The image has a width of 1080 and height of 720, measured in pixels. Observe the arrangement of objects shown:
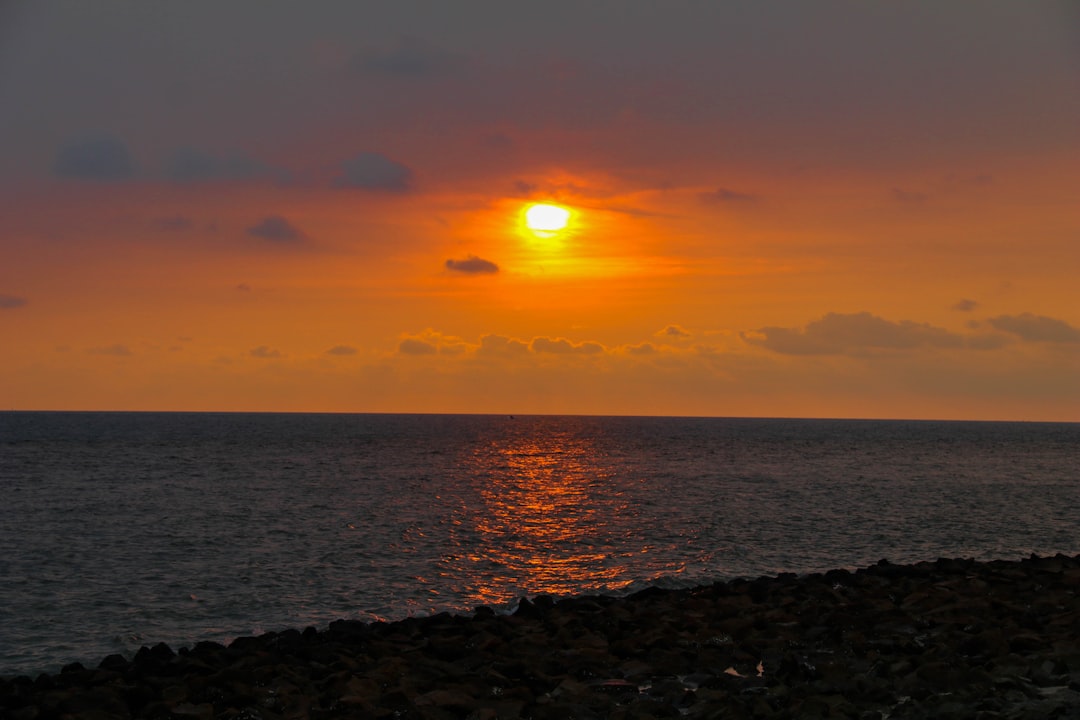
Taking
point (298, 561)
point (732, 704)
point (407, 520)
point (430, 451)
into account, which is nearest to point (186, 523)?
point (407, 520)

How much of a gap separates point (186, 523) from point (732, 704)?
133 feet

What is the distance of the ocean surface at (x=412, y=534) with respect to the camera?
1160 inches

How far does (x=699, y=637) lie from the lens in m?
22.2

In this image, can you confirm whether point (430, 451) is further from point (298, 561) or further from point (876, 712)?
point (876, 712)

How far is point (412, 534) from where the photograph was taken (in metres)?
45.9

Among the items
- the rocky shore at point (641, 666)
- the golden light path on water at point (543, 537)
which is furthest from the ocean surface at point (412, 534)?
the rocky shore at point (641, 666)

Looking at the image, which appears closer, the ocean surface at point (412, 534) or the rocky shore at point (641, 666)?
the rocky shore at point (641, 666)

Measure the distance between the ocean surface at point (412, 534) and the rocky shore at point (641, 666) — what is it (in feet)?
15.7

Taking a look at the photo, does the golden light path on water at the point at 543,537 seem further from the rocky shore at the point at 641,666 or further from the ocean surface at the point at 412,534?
the rocky shore at the point at 641,666

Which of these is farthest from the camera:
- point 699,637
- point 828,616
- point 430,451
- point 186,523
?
point 430,451

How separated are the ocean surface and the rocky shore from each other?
4.78 meters

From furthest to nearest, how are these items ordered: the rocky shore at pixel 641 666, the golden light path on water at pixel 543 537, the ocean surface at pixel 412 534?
the golden light path on water at pixel 543 537 < the ocean surface at pixel 412 534 < the rocky shore at pixel 641 666

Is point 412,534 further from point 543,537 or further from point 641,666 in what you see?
point 641,666

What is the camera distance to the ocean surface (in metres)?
29.5
